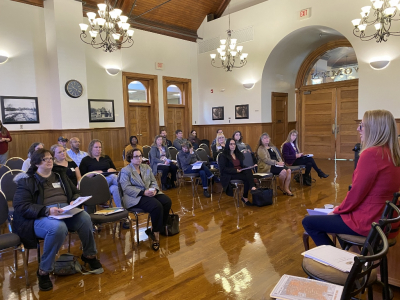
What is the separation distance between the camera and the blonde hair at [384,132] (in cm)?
197

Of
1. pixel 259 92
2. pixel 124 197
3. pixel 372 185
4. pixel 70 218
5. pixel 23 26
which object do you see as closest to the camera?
pixel 372 185

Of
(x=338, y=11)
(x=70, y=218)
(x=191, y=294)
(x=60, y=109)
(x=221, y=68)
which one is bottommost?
(x=191, y=294)

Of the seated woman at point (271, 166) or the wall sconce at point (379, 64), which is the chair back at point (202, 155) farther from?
the wall sconce at point (379, 64)

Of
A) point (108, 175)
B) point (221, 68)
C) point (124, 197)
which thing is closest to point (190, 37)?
point (221, 68)

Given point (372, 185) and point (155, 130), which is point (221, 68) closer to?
point (155, 130)

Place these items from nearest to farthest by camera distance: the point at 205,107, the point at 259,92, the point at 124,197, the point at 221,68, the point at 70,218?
the point at 70,218
the point at 124,197
the point at 259,92
the point at 221,68
the point at 205,107

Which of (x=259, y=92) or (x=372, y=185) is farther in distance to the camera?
(x=259, y=92)

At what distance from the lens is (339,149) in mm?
9531

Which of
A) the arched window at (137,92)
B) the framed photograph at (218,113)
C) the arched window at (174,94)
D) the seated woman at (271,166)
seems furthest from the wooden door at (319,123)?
the arched window at (137,92)

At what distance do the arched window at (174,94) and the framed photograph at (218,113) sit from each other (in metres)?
1.36

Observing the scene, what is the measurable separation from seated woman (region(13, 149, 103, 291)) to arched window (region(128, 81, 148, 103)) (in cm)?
704

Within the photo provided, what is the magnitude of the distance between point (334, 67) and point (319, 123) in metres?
1.88

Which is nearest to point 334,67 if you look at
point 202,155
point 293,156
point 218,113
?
point 218,113

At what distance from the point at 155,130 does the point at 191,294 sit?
8.09m
